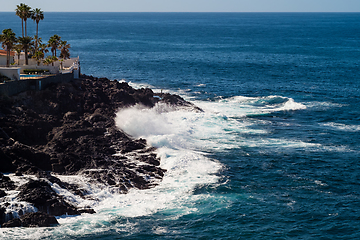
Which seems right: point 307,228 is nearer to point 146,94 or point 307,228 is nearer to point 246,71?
point 146,94

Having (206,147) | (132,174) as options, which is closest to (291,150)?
(206,147)

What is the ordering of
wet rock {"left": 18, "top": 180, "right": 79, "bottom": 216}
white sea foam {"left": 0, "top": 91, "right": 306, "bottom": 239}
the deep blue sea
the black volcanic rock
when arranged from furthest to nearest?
1. wet rock {"left": 18, "top": 180, "right": 79, "bottom": 216}
2. white sea foam {"left": 0, "top": 91, "right": 306, "bottom": 239}
3. the deep blue sea
4. the black volcanic rock

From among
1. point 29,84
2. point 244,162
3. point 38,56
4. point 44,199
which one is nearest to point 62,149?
point 44,199

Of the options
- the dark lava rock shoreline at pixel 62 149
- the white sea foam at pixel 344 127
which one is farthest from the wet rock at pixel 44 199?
the white sea foam at pixel 344 127

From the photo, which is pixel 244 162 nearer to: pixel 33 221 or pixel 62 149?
pixel 62 149

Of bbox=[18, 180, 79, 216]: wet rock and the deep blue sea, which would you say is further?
bbox=[18, 180, 79, 216]: wet rock

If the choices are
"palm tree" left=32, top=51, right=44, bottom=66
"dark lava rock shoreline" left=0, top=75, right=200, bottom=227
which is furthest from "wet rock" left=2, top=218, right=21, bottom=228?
"palm tree" left=32, top=51, right=44, bottom=66

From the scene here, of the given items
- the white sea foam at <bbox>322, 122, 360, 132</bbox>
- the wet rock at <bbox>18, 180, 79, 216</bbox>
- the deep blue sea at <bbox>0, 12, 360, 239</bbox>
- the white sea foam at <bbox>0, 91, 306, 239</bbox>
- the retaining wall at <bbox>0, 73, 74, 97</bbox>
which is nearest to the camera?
the deep blue sea at <bbox>0, 12, 360, 239</bbox>

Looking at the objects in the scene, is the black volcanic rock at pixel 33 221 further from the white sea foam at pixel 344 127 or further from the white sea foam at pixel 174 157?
the white sea foam at pixel 344 127

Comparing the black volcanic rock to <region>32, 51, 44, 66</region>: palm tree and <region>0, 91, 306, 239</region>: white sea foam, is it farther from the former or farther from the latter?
<region>32, 51, 44, 66</region>: palm tree
